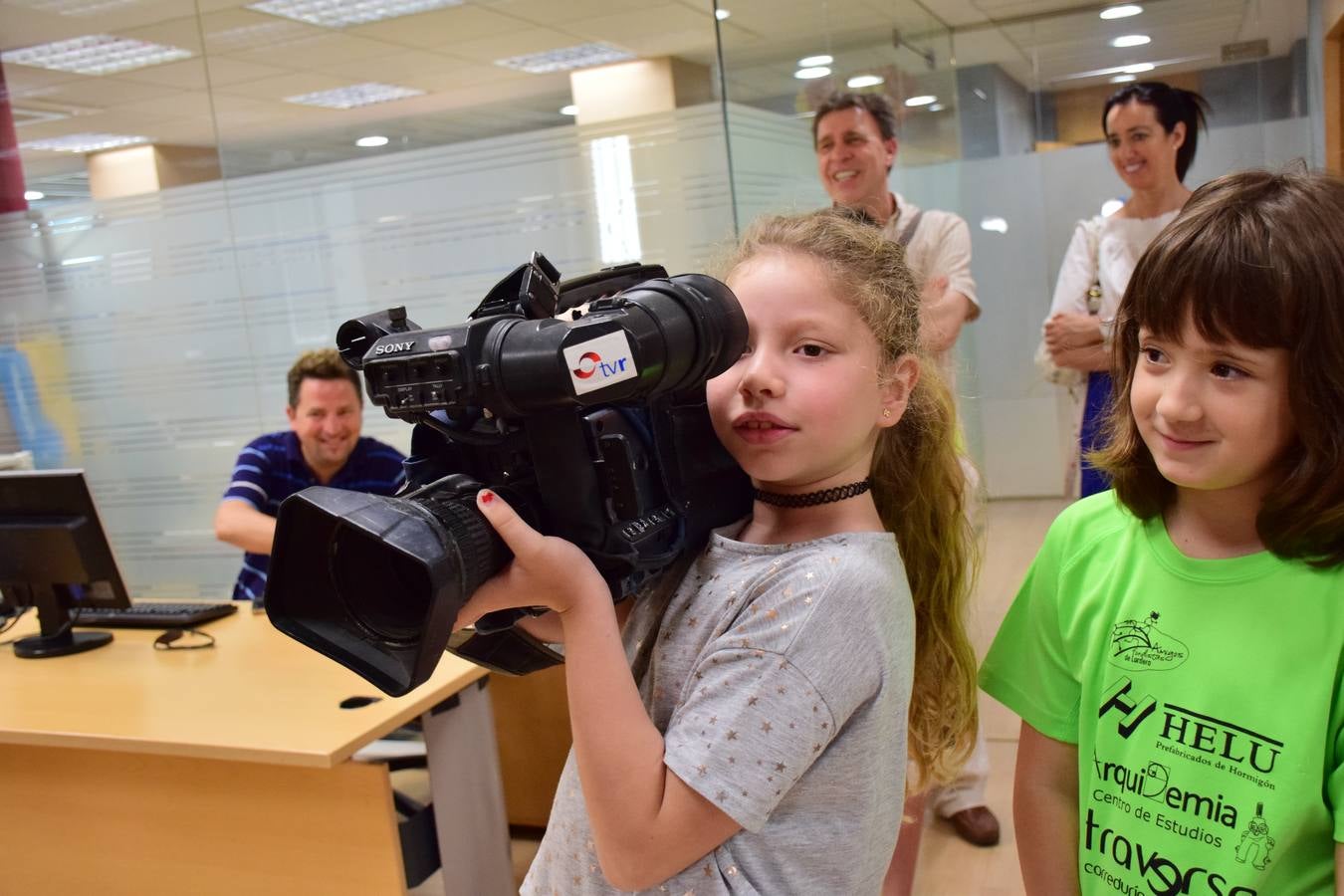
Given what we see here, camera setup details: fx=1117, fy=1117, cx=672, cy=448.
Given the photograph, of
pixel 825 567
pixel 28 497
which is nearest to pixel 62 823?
pixel 28 497

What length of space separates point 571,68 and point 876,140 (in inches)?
52.1

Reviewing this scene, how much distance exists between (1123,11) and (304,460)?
2.66m

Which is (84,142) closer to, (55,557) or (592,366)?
(55,557)

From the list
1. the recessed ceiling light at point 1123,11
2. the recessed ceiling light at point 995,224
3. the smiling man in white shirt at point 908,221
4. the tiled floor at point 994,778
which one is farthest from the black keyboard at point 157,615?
the recessed ceiling light at point 1123,11

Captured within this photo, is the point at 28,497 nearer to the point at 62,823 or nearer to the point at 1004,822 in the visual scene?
the point at 62,823

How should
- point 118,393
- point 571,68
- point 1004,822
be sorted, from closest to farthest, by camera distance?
point 1004,822
point 571,68
point 118,393

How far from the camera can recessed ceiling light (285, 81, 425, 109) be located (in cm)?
370

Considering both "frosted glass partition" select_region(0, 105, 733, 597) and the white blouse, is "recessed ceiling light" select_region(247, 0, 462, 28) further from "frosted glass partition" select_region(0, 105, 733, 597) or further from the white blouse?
the white blouse

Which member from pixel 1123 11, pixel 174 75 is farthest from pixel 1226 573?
pixel 174 75

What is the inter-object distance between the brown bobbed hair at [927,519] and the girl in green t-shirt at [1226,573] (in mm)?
132

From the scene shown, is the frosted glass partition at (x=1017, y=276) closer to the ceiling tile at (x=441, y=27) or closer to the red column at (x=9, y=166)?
the ceiling tile at (x=441, y=27)

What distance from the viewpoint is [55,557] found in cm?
254

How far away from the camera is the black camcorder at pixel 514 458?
2.53ft

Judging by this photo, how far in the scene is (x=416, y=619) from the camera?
2.74 ft
